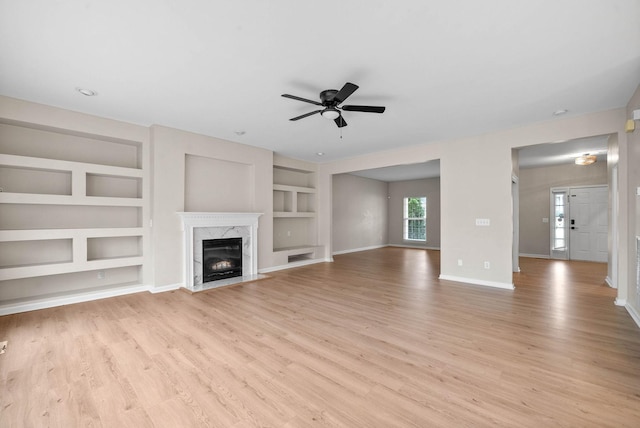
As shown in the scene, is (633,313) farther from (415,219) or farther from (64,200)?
(415,219)

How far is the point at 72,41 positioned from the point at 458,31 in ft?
10.7

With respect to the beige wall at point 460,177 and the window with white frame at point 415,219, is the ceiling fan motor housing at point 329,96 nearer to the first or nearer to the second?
the beige wall at point 460,177

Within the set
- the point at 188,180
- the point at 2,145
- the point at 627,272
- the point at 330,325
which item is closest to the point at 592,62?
the point at 627,272

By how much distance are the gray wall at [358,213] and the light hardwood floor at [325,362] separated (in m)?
5.34

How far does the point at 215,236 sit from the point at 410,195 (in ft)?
26.7

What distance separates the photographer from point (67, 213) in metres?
4.16

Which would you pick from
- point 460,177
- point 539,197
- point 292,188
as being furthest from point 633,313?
point 292,188

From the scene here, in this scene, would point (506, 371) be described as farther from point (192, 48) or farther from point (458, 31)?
point (192, 48)

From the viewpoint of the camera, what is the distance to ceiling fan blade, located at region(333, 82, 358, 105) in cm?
266

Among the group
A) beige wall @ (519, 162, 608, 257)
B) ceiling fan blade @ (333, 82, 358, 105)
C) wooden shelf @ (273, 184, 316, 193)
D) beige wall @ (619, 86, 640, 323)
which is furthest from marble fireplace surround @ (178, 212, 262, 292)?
beige wall @ (519, 162, 608, 257)

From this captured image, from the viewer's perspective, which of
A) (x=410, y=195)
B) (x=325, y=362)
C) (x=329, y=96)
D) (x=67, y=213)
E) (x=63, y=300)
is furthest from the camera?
(x=410, y=195)

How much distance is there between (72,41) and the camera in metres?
2.38

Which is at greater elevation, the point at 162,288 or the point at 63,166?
the point at 63,166

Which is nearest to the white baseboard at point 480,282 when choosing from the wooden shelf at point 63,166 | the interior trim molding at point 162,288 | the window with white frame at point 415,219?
the interior trim molding at point 162,288
